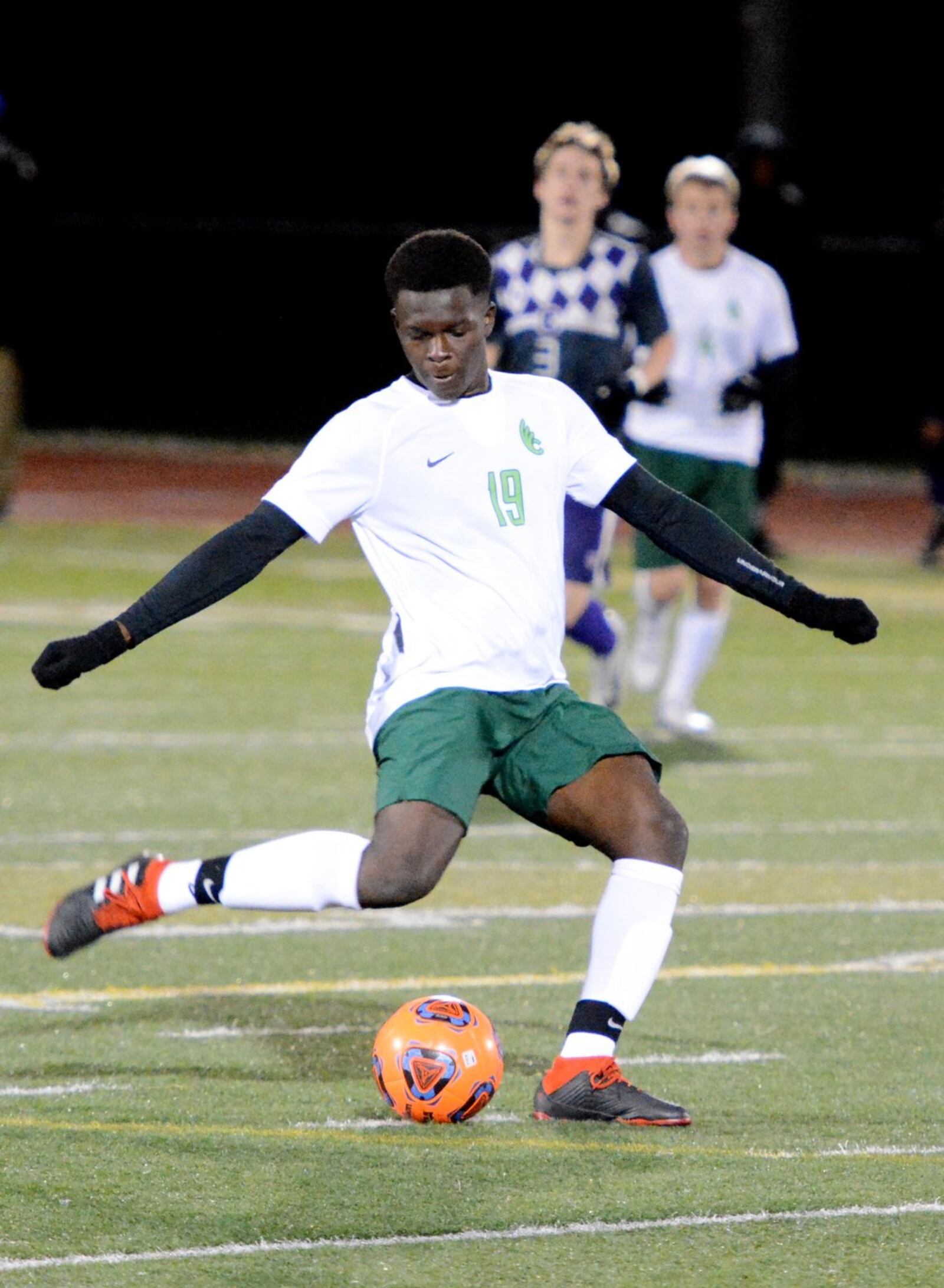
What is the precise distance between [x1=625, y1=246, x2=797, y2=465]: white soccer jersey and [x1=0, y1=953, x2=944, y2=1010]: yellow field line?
4.03m

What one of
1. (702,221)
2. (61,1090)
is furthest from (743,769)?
(61,1090)

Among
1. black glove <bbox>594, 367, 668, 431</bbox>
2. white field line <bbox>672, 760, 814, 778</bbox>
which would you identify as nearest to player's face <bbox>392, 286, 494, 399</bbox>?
black glove <bbox>594, 367, 668, 431</bbox>

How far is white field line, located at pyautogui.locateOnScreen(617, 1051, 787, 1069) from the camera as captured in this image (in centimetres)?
542

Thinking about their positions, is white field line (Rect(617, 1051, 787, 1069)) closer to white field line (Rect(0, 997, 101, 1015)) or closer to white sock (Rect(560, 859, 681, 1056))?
white sock (Rect(560, 859, 681, 1056))

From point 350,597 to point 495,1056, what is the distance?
10943 mm

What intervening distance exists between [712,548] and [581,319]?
4257 mm

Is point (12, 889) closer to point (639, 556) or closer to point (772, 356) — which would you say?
point (639, 556)

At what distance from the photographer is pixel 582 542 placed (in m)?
9.07

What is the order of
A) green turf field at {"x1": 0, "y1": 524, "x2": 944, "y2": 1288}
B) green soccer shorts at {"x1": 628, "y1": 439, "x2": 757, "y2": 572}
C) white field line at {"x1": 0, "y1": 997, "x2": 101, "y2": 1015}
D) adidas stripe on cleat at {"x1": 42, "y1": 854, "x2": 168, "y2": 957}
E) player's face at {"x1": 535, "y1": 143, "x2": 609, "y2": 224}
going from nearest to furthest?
1. green turf field at {"x1": 0, "y1": 524, "x2": 944, "y2": 1288}
2. adidas stripe on cleat at {"x1": 42, "y1": 854, "x2": 168, "y2": 957}
3. white field line at {"x1": 0, "y1": 997, "x2": 101, "y2": 1015}
4. player's face at {"x1": 535, "y1": 143, "x2": 609, "y2": 224}
5. green soccer shorts at {"x1": 628, "y1": 439, "x2": 757, "y2": 572}

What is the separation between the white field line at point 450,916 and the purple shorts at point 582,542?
207 cm

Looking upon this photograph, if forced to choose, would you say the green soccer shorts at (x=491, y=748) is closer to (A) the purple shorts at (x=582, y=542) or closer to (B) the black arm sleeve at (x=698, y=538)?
(B) the black arm sleeve at (x=698, y=538)

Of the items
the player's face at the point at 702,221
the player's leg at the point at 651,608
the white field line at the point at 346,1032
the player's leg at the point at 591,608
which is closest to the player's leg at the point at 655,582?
the player's leg at the point at 651,608

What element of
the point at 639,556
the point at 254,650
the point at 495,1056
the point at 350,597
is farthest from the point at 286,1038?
the point at 350,597

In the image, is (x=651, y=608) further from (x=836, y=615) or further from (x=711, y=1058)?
(x=836, y=615)
